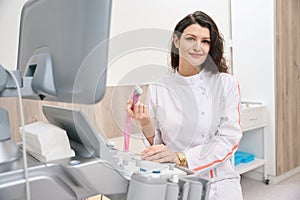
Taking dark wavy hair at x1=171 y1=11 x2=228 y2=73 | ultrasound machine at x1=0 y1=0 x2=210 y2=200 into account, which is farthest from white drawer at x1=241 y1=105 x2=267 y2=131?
ultrasound machine at x1=0 y1=0 x2=210 y2=200

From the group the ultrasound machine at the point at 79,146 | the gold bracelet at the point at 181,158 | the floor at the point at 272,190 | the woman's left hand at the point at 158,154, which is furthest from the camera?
the floor at the point at 272,190

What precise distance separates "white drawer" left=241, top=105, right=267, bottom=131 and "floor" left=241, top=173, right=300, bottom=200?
0.54m

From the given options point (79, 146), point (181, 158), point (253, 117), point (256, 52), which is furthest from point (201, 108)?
point (256, 52)

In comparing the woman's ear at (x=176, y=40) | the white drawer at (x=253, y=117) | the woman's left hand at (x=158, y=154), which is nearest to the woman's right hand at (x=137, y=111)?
the woman's left hand at (x=158, y=154)

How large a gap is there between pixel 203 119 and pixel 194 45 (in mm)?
263

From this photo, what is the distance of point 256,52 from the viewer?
2855mm

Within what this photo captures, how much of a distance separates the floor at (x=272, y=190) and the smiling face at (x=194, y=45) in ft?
5.64

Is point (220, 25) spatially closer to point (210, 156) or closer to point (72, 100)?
point (210, 156)

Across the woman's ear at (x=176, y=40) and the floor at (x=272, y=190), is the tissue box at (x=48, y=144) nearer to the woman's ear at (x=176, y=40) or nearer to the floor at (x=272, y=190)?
the woman's ear at (x=176, y=40)

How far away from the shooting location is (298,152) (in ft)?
10.0

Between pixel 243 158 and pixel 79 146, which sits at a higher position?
pixel 79 146

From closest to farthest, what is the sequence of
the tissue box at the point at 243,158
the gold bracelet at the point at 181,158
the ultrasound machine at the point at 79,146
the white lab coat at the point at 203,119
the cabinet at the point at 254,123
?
the ultrasound machine at the point at 79,146
the gold bracelet at the point at 181,158
the white lab coat at the point at 203,119
the cabinet at the point at 254,123
the tissue box at the point at 243,158

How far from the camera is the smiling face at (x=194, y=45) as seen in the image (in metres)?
1.07

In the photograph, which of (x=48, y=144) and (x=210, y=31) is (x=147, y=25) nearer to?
(x=210, y=31)
